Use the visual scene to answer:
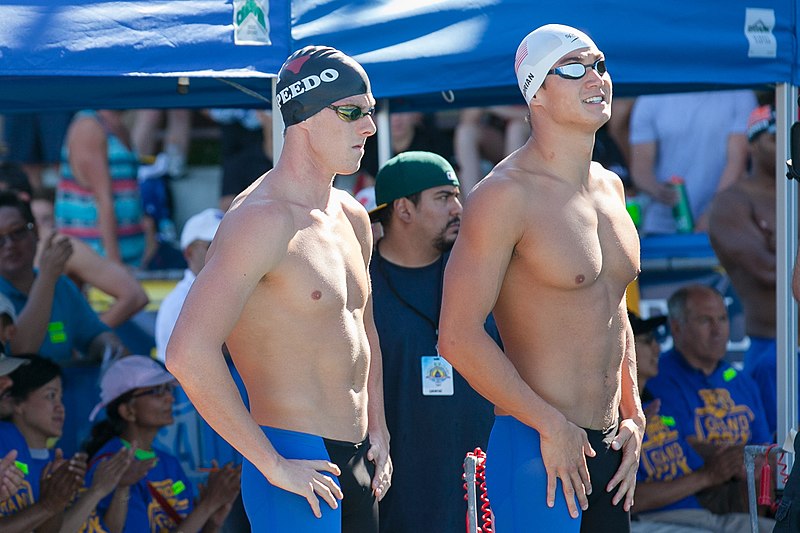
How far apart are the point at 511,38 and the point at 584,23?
0.93 ft

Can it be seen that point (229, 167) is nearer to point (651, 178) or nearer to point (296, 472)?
point (651, 178)

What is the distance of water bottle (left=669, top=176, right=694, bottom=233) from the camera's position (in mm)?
8203

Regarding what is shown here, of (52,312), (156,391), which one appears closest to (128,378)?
(156,391)

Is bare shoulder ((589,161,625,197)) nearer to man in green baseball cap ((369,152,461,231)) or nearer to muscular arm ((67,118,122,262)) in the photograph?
man in green baseball cap ((369,152,461,231))

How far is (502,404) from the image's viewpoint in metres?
3.50

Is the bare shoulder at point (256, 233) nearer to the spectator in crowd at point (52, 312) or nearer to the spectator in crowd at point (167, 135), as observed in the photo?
the spectator in crowd at point (52, 312)

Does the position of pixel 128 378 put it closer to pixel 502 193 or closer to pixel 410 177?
pixel 410 177

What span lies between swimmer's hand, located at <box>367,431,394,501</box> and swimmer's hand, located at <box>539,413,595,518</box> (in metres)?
0.45

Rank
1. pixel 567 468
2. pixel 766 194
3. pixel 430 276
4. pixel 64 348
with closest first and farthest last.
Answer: pixel 567 468 → pixel 430 276 → pixel 64 348 → pixel 766 194

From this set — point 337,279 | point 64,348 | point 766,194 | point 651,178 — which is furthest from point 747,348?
point 337,279

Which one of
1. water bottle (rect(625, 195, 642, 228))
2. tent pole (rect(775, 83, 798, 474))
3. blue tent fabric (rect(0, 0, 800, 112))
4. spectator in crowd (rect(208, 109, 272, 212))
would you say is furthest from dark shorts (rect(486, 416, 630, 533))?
spectator in crowd (rect(208, 109, 272, 212))

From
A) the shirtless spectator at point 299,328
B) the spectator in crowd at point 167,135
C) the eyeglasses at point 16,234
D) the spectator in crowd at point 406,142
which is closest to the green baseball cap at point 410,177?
the shirtless spectator at point 299,328

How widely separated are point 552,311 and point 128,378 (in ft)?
8.16

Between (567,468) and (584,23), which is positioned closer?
(567,468)
